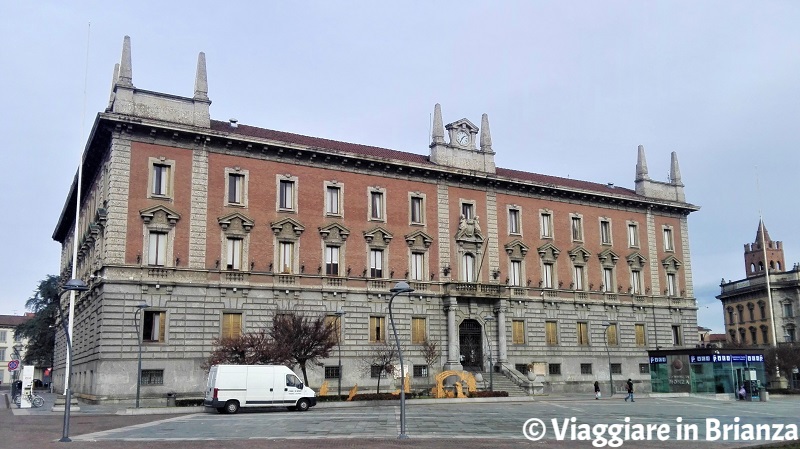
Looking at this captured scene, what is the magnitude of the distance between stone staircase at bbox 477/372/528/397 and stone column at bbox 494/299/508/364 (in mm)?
1839

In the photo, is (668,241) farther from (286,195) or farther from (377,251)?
(286,195)

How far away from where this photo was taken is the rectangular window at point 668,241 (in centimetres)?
6569

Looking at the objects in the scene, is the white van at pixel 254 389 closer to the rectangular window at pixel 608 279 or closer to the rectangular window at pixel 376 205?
the rectangular window at pixel 376 205

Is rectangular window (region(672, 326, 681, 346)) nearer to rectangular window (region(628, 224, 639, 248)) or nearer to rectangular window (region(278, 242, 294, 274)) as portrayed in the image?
rectangular window (region(628, 224, 639, 248))

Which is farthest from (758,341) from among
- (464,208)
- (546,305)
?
(464,208)

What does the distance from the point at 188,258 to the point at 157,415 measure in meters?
12.1

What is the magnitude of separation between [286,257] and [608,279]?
28335 millimetres

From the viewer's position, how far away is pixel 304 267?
155 feet

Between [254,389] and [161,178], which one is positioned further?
[161,178]

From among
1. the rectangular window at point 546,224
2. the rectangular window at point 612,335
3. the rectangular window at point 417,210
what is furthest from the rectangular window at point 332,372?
the rectangular window at point 612,335

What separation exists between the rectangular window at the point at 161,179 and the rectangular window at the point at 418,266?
1728cm

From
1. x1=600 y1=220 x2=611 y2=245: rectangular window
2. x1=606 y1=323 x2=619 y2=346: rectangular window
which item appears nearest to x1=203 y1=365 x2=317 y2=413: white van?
x1=606 y1=323 x2=619 y2=346: rectangular window

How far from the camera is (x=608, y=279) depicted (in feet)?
201

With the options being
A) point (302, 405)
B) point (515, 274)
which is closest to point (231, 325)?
point (302, 405)
